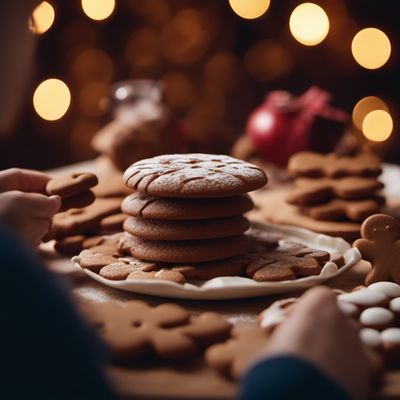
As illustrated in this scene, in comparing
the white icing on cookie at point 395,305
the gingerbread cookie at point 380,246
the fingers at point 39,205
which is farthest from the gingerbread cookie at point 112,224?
the white icing on cookie at point 395,305

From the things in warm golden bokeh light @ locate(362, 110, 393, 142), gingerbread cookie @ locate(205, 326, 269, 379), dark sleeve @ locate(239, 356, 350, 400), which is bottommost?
warm golden bokeh light @ locate(362, 110, 393, 142)

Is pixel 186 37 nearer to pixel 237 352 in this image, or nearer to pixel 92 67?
pixel 92 67

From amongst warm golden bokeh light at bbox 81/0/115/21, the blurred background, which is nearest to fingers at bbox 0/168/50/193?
the blurred background

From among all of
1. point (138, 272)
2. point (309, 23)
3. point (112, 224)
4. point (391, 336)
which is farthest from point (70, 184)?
point (309, 23)

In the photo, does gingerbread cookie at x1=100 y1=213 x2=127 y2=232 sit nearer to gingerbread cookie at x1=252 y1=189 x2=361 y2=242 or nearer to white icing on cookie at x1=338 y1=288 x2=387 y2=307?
gingerbread cookie at x1=252 y1=189 x2=361 y2=242

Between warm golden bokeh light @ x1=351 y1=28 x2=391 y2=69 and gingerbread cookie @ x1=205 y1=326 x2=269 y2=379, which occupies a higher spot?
warm golden bokeh light @ x1=351 y1=28 x2=391 y2=69

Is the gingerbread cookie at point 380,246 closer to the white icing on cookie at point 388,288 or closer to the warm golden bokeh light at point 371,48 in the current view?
the white icing on cookie at point 388,288

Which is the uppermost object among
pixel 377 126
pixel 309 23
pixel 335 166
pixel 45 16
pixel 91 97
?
pixel 45 16
